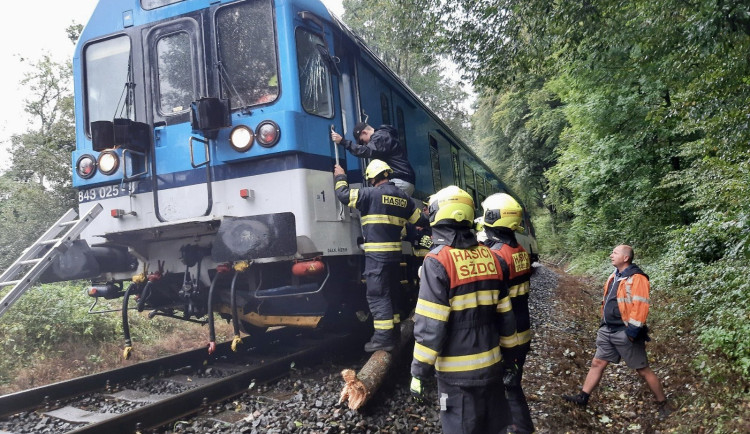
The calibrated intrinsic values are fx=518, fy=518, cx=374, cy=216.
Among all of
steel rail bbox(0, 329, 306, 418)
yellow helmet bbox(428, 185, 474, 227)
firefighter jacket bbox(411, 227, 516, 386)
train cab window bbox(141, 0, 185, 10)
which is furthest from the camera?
train cab window bbox(141, 0, 185, 10)

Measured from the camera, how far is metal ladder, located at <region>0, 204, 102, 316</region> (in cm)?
438

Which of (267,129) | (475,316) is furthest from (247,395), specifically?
A: (475,316)

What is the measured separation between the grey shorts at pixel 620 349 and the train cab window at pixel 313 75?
325 centimetres

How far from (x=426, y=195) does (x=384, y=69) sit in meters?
1.98

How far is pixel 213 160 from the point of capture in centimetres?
485

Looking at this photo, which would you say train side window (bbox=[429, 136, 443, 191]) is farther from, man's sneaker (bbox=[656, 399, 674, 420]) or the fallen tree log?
man's sneaker (bbox=[656, 399, 674, 420])

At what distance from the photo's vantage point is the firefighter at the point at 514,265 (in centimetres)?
353

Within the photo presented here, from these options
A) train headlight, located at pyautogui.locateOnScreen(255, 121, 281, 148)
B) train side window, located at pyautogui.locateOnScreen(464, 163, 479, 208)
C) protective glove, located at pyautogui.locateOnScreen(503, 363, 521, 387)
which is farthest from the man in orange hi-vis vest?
train side window, located at pyautogui.locateOnScreen(464, 163, 479, 208)

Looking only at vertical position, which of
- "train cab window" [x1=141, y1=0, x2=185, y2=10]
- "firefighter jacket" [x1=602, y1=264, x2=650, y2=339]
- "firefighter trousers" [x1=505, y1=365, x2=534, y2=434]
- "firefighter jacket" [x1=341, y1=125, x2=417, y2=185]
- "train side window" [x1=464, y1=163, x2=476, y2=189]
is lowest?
"firefighter trousers" [x1=505, y1=365, x2=534, y2=434]

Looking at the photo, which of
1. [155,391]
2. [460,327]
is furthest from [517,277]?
[155,391]

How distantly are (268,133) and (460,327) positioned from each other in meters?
2.67

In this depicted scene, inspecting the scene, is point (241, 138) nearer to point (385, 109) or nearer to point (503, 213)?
point (385, 109)

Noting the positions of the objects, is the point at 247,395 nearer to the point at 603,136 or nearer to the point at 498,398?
the point at 498,398

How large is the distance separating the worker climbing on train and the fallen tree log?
1803 mm
